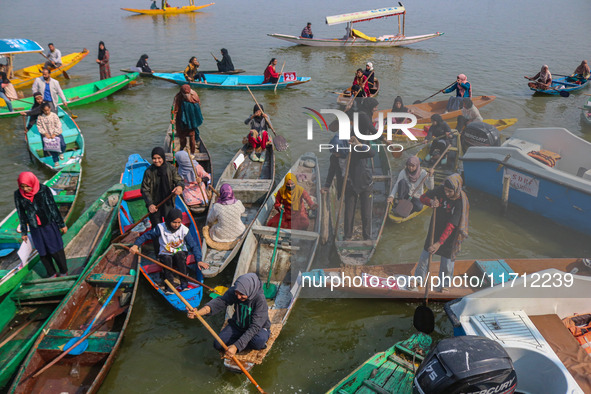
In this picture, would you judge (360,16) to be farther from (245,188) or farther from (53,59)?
(245,188)

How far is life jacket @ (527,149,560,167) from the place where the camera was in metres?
9.96

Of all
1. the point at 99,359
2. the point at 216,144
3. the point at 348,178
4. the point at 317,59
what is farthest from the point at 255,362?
the point at 317,59

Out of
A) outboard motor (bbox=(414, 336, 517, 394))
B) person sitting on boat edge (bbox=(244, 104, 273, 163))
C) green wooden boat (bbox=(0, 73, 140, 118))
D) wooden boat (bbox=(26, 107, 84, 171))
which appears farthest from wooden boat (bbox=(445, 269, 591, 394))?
green wooden boat (bbox=(0, 73, 140, 118))

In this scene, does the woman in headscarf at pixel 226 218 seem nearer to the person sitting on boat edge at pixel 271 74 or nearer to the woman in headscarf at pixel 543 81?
the person sitting on boat edge at pixel 271 74

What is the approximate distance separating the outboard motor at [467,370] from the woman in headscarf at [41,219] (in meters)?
6.01

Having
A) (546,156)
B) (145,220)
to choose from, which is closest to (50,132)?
(145,220)

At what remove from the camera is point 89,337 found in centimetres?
598

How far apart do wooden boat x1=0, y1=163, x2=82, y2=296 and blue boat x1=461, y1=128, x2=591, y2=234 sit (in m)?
9.63

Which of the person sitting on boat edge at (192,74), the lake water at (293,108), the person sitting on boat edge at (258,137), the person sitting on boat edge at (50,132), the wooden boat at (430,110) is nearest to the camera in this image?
the lake water at (293,108)

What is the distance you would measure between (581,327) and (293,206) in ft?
16.6

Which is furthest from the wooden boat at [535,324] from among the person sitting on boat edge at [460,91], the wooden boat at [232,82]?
the wooden boat at [232,82]

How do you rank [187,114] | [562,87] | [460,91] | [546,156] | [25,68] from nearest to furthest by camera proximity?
1. [546,156]
2. [187,114]
3. [460,91]
4. [562,87]
5. [25,68]

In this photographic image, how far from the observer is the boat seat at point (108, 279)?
22.7 feet

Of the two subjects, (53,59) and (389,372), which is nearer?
(389,372)
